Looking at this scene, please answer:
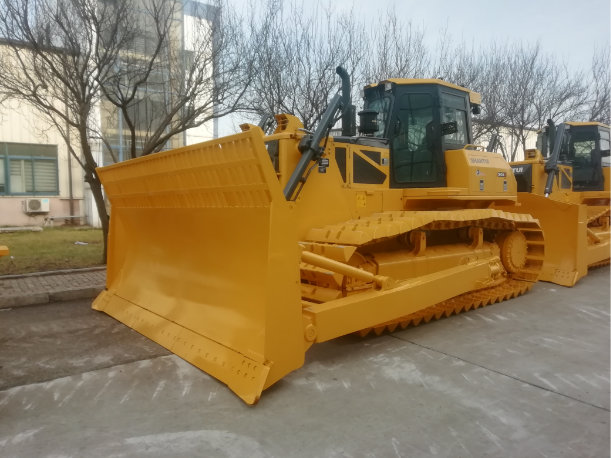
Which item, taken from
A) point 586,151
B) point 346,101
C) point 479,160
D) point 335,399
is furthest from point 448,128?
point 586,151

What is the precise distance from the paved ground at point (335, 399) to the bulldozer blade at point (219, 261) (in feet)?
0.75

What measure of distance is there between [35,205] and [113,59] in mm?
12003

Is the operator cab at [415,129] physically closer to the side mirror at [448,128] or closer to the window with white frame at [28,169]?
the side mirror at [448,128]

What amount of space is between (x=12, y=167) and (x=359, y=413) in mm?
19287

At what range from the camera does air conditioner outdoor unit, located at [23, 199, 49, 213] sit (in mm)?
17688

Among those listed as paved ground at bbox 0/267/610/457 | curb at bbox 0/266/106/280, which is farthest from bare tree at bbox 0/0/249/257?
paved ground at bbox 0/267/610/457

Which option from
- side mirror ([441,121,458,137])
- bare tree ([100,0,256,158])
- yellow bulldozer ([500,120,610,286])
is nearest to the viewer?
side mirror ([441,121,458,137])

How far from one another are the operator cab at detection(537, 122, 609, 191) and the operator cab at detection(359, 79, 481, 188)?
19.9 feet

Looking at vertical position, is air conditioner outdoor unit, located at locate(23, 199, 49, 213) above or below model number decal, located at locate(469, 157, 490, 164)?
below

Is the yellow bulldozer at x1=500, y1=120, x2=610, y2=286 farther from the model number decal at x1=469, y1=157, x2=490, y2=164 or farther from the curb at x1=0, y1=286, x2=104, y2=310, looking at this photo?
the curb at x1=0, y1=286, x2=104, y2=310

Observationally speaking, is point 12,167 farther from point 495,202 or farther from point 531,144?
point 531,144

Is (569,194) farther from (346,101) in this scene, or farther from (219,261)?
(219,261)

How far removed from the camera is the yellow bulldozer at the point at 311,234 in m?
3.39

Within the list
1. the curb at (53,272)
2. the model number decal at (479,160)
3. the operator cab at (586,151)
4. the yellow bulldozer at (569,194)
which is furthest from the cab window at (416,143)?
the operator cab at (586,151)
